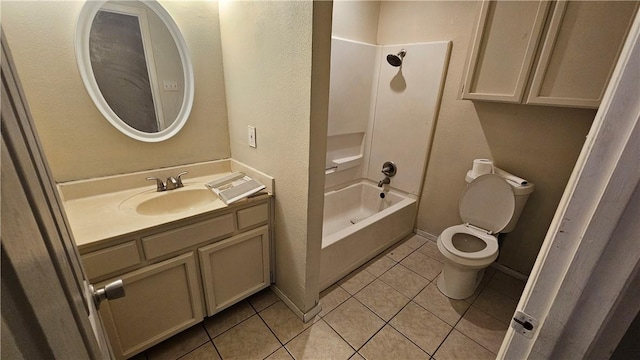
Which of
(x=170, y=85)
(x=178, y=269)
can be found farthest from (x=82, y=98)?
(x=178, y=269)

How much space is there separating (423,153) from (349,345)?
1710mm

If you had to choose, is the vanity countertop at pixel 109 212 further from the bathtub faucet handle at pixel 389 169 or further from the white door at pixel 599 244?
the bathtub faucet handle at pixel 389 169

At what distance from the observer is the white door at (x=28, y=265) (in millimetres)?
219

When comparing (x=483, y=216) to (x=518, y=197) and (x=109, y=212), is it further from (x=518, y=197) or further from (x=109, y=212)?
(x=109, y=212)

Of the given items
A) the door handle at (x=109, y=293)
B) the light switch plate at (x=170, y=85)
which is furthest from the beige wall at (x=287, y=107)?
the door handle at (x=109, y=293)

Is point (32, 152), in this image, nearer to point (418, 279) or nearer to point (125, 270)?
point (125, 270)

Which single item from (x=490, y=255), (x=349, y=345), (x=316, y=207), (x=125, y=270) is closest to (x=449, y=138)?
(x=490, y=255)

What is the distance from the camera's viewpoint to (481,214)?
1.89 metres

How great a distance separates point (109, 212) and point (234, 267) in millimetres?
689

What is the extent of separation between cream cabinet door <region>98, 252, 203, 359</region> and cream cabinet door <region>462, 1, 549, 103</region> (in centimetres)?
209

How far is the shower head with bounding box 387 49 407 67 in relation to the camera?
2232mm

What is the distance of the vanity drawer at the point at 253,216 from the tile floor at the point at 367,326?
605 millimetres

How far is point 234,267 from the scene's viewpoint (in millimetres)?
1482

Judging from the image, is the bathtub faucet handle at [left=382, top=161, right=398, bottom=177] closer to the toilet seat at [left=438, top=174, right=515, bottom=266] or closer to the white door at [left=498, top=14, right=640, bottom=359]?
the toilet seat at [left=438, top=174, right=515, bottom=266]
